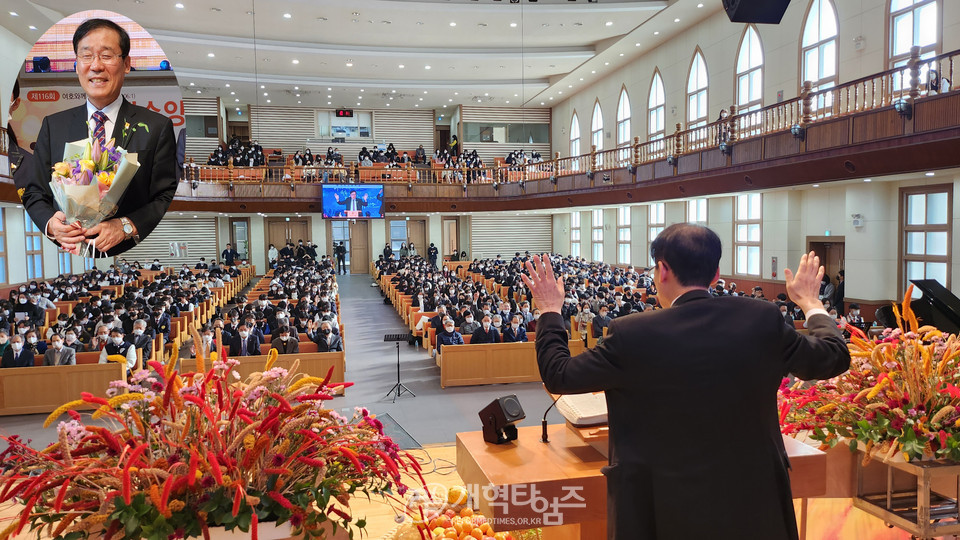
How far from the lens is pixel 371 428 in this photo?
1.89 metres

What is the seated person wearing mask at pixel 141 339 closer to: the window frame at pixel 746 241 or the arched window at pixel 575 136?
the window frame at pixel 746 241

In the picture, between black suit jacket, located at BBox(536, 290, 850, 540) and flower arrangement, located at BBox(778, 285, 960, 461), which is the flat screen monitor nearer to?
flower arrangement, located at BBox(778, 285, 960, 461)

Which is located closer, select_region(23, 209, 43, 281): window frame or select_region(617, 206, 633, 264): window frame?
select_region(23, 209, 43, 281): window frame

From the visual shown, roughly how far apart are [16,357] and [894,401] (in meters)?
10.8

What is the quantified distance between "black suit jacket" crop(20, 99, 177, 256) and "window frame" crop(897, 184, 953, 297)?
14773 millimetres

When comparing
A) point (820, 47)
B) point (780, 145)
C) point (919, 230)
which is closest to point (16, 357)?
point (780, 145)

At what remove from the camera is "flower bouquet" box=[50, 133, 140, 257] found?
2303mm

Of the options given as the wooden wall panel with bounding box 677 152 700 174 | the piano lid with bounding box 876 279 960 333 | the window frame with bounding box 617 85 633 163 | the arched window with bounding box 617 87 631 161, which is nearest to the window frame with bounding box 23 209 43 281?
the wooden wall panel with bounding box 677 152 700 174

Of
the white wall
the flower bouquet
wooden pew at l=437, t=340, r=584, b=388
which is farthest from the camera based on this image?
the white wall

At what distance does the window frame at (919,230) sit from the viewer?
1295cm

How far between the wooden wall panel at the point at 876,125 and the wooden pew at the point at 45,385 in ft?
39.4

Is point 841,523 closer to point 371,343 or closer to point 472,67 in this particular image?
point 371,343

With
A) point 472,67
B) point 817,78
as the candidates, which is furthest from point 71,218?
point 472,67

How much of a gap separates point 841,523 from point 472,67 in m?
26.0
